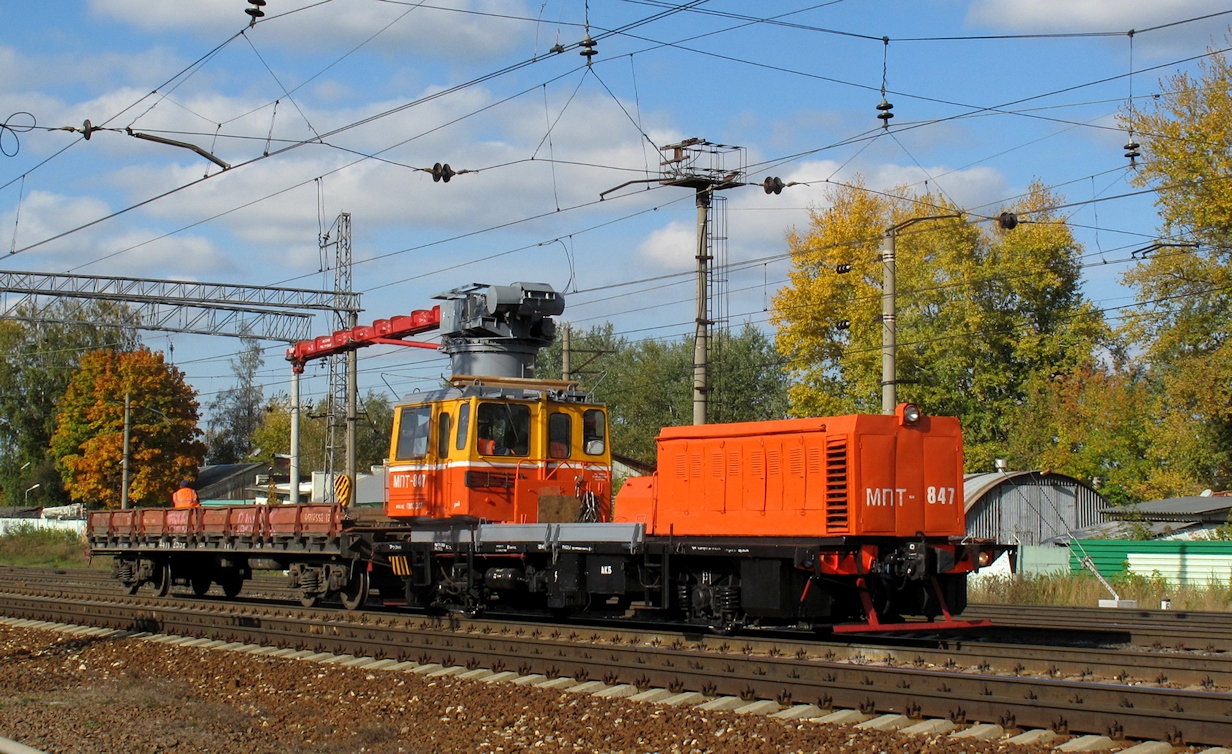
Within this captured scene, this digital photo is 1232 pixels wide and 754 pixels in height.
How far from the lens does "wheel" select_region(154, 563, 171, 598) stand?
22.9 metres

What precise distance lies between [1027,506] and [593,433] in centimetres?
2354

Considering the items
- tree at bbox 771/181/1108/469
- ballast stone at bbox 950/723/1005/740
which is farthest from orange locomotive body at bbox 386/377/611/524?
tree at bbox 771/181/1108/469

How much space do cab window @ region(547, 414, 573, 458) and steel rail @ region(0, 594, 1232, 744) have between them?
2869mm

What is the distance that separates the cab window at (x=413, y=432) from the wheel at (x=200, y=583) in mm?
7335

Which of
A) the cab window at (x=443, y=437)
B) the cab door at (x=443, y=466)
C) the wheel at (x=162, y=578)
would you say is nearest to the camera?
the cab door at (x=443, y=466)

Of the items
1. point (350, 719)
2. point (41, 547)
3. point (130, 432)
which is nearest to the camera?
point (350, 719)

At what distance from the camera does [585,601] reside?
48.0 feet

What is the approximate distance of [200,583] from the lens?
898 inches

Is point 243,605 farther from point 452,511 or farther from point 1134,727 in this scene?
point 1134,727

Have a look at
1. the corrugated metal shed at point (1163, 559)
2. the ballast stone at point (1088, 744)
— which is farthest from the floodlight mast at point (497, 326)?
the corrugated metal shed at point (1163, 559)

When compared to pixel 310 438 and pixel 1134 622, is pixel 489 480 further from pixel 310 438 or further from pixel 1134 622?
pixel 310 438

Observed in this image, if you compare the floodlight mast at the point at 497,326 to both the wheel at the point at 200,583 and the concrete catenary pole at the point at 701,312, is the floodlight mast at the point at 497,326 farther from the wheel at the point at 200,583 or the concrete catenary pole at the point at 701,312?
the wheel at the point at 200,583

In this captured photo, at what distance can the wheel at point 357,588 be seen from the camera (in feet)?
59.1

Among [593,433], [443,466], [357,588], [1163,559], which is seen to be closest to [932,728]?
[593,433]
